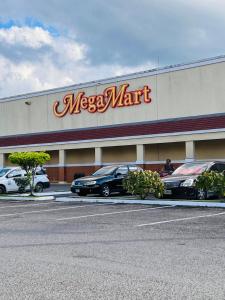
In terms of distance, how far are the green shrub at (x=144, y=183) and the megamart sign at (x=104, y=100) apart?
616 inches

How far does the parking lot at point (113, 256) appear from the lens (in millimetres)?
6145

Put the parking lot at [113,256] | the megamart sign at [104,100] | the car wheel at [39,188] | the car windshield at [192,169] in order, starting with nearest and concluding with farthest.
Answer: the parking lot at [113,256]
the car windshield at [192,169]
the car wheel at [39,188]
the megamart sign at [104,100]

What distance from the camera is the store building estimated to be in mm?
32156

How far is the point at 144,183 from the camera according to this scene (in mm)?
19562

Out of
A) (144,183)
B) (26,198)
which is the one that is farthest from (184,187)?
(26,198)

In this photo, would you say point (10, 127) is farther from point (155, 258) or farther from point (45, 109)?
point (155, 258)

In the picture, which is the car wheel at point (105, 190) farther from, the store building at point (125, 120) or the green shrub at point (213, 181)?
the store building at point (125, 120)

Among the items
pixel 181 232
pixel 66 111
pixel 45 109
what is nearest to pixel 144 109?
pixel 66 111

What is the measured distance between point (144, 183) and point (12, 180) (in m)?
10.4

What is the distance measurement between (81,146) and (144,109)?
6410mm

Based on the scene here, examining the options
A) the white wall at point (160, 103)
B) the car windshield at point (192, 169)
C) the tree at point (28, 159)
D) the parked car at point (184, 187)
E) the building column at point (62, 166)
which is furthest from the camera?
the building column at point (62, 166)

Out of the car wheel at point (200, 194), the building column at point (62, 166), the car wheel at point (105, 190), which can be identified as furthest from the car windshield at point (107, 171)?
the building column at point (62, 166)

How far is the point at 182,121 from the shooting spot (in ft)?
108

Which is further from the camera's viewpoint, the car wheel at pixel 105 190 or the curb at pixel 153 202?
the car wheel at pixel 105 190
